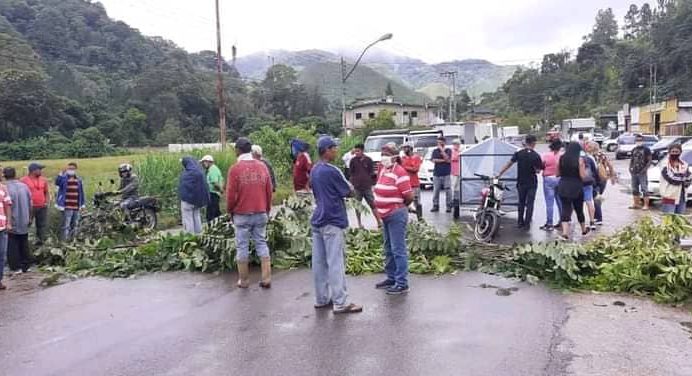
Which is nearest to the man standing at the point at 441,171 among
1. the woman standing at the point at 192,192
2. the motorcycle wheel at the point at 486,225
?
the motorcycle wheel at the point at 486,225

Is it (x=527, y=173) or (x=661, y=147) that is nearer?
(x=527, y=173)

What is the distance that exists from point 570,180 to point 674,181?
1.62 meters

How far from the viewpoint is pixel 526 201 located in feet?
41.4

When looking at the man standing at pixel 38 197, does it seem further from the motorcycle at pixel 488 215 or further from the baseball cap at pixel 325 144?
the motorcycle at pixel 488 215

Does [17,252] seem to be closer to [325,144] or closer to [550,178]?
[325,144]

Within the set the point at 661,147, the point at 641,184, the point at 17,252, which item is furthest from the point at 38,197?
the point at 661,147

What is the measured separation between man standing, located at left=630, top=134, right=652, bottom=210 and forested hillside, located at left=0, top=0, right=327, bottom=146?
5507 cm

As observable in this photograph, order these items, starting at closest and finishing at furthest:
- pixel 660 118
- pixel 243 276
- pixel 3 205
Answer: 1. pixel 243 276
2. pixel 3 205
3. pixel 660 118

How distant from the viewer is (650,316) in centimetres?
657

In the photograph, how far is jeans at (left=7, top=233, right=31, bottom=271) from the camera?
1070 centimetres

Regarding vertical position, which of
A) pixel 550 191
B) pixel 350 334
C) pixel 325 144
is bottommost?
pixel 350 334

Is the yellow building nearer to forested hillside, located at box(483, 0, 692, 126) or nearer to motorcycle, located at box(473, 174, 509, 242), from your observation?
forested hillside, located at box(483, 0, 692, 126)

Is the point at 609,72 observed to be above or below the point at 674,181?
above

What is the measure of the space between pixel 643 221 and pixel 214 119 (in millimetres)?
75850
